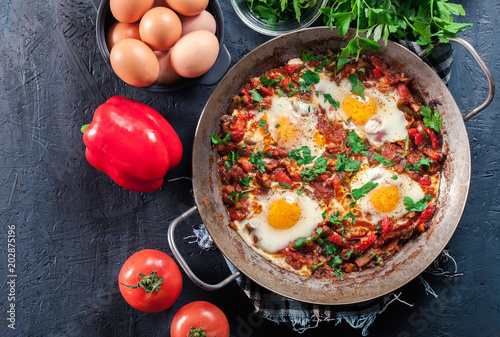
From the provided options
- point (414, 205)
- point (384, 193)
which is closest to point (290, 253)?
point (384, 193)

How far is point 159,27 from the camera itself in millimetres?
3242

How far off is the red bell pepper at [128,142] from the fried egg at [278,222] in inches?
38.2

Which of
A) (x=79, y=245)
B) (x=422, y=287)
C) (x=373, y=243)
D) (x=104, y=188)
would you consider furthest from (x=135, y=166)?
(x=422, y=287)

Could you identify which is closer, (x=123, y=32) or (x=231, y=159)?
(x=123, y=32)

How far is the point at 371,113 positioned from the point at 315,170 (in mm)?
772

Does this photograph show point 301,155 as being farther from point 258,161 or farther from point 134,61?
point 134,61

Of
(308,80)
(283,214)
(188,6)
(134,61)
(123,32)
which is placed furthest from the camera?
(308,80)

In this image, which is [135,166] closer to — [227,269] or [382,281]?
[227,269]

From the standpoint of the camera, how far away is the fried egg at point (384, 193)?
12.6 feet

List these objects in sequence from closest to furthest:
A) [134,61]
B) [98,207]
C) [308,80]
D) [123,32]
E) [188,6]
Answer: [134,61] → [188,6] → [123,32] → [308,80] → [98,207]

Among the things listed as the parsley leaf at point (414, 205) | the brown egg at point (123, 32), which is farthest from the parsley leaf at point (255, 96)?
the parsley leaf at point (414, 205)

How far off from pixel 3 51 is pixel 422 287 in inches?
187

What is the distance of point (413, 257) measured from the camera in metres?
3.94

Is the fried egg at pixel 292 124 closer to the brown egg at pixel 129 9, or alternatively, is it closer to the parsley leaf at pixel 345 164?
the parsley leaf at pixel 345 164
